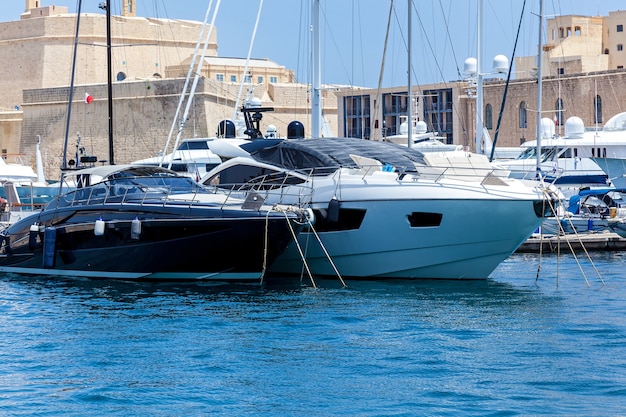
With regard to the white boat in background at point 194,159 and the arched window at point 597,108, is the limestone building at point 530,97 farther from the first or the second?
the white boat in background at point 194,159

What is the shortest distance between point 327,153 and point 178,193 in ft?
8.21

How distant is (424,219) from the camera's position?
16047 mm

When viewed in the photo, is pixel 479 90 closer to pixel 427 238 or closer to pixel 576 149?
pixel 576 149

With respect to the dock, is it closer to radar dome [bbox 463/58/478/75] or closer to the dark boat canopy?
the dark boat canopy

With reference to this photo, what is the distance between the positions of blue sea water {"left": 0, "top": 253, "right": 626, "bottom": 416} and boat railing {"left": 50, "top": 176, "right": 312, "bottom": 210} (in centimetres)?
130

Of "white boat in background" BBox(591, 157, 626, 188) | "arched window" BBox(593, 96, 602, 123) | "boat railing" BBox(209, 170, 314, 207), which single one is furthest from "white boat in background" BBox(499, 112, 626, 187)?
"boat railing" BBox(209, 170, 314, 207)

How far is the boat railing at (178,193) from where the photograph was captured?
1652 cm

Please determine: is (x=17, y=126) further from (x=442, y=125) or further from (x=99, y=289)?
(x=99, y=289)

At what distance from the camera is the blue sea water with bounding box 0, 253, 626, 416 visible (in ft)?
32.4

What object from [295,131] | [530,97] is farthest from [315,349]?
[530,97]

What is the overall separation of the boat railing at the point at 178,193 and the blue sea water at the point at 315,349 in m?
1.30

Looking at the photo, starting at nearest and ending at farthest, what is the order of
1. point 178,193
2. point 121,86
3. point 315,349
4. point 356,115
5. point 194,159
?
point 315,349, point 178,193, point 194,159, point 121,86, point 356,115

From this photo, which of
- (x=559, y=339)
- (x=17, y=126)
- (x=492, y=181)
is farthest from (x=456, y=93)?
(x=559, y=339)

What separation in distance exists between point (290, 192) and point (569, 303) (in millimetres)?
4805
